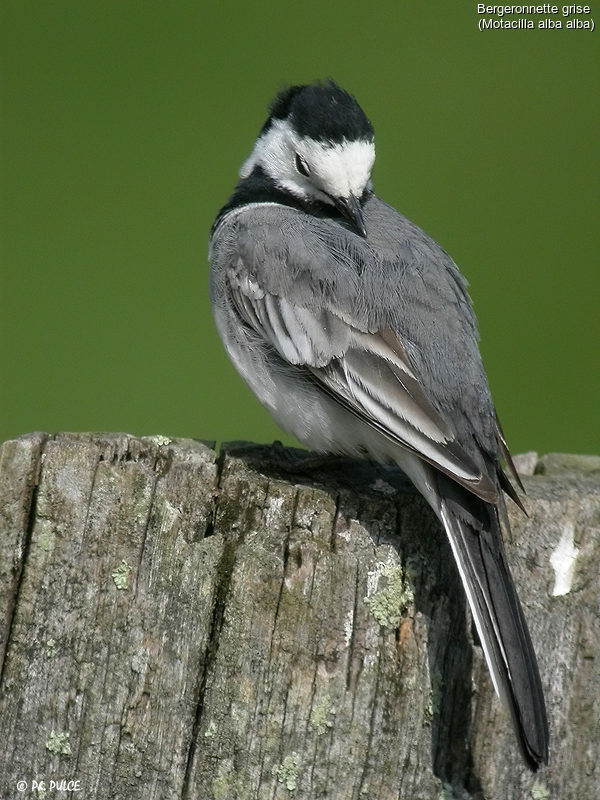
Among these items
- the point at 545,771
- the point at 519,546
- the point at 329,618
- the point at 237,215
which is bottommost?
the point at 545,771

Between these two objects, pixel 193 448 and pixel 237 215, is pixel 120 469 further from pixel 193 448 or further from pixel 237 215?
pixel 237 215

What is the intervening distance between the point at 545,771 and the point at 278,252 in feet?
8.58

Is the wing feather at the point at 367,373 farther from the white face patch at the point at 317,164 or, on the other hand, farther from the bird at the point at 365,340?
the white face patch at the point at 317,164

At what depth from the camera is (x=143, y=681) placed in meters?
3.46

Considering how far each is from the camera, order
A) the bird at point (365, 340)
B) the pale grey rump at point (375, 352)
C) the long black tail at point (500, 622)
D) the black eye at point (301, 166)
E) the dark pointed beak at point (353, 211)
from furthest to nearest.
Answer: the black eye at point (301, 166)
the dark pointed beak at point (353, 211)
the pale grey rump at point (375, 352)
the bird at point (365, 340)
the long black tail at point (500, 622)

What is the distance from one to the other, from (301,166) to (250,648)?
9.48 ft

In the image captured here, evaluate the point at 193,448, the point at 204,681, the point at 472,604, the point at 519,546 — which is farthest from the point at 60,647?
the point at 519,546

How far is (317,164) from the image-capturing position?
202 inches

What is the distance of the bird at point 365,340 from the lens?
3684mm

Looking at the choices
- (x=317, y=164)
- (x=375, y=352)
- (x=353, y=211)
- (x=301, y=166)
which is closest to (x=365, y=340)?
(x=375, y=352)

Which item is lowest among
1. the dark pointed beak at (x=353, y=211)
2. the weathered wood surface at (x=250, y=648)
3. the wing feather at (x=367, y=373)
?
the weathered wood surface at (x=250, y=648)

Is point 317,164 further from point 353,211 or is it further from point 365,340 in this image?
point 365,340

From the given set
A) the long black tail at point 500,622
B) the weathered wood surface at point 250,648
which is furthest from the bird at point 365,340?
the weathered wood surface at point 250,648

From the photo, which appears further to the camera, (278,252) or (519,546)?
(278,252)
